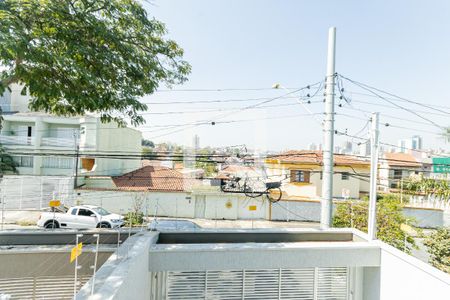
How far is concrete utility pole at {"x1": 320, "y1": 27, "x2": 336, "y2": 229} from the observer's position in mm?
5069

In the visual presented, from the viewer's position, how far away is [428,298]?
3623 mm

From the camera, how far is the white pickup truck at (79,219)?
10.8 meters

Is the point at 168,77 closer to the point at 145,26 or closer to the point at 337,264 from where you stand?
the point at 145,26

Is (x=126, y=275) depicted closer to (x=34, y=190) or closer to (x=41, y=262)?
(x=41, y=262)

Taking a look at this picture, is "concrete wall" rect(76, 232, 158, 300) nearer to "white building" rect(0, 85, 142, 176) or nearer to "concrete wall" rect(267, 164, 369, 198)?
"white building" rect(0, 85, 142, 176)

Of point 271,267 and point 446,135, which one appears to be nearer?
point 271,267

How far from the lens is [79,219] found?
1095 cm

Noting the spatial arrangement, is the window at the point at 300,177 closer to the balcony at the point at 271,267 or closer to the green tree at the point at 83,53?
the balcony at the point at 271,267

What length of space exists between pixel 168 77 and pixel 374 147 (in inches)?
195

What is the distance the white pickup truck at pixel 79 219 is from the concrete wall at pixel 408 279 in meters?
10.4

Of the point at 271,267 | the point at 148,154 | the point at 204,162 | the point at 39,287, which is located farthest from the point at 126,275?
the point at 148,154

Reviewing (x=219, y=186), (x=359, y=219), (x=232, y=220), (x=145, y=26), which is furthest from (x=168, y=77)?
(x=232, y=220)

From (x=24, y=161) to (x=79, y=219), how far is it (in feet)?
32.1

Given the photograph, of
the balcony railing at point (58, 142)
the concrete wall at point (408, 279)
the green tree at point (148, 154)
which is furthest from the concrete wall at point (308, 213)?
the balcony railing at point (58, 142)
